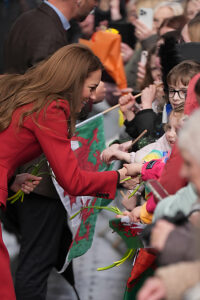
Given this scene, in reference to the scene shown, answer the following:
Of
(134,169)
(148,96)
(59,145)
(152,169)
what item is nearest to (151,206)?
(152,169)

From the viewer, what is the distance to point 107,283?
4.54 metres

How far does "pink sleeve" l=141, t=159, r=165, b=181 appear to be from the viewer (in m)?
2.71

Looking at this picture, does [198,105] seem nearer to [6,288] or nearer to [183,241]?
[183,241]

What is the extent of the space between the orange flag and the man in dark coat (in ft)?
5.48

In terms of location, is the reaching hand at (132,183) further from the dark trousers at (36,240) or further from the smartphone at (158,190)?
the smartphone at (158,190)

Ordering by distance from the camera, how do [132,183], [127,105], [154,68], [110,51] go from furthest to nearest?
[110,51] < [154,68] < [127,105] < [132,183]

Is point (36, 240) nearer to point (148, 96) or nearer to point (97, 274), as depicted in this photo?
point (97, 274)

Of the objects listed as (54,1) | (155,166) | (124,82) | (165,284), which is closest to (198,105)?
(155,166)

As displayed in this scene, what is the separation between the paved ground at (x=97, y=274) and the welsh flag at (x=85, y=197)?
46 cm

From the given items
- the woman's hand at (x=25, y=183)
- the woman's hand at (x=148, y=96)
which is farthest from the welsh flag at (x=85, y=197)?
the woman's hand at (x=148, y=96)

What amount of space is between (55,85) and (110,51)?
3.04 metres

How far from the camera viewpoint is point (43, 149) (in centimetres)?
303

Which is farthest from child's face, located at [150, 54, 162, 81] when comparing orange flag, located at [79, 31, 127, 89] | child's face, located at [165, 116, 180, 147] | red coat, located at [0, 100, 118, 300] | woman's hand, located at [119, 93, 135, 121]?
orange flag, located at [79, 31, 127, 89]

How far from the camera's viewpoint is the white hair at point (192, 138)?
1696 mm
